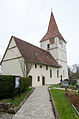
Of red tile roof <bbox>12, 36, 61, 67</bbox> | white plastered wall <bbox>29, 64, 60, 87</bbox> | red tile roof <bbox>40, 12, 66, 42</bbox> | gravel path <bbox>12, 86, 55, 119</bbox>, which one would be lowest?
gravel path <bbox>12, 86, 55, 119</bbox>

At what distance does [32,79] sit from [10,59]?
638cm

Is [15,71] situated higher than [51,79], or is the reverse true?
[15,71]

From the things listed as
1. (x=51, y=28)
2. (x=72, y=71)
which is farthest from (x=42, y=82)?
(x=72, y=71)

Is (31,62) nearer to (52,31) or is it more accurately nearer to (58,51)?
(58,51)

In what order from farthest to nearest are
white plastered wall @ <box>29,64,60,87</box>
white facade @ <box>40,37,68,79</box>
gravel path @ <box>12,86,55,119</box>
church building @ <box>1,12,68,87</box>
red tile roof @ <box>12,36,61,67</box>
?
white facade @ <box>40,37,68,79</box> < white plastered wall @ <box>29,64,60,87</box> < red tile roof @ <box>12,36,61,67</box> < church building @ <box>1,12,68,87</box> < gravel path @ <box>12,86,55,119</box>

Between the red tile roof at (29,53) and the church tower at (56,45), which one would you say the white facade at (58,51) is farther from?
the red tile roof at (29,53)

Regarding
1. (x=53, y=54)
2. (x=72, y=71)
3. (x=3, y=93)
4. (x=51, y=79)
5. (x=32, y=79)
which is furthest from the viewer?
(x=72, y=71)

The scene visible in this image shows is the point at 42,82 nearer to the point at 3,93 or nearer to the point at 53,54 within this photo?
the point at 53,54

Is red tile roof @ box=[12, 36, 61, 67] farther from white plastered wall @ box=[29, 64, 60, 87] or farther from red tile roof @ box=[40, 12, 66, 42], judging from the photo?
red tile roof @ box=[40, 12, 66, 42]

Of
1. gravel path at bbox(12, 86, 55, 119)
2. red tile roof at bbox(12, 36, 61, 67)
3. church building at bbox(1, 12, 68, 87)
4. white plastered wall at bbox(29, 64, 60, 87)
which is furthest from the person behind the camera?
white plastered wall at bbox(29, 64, 60, 87)

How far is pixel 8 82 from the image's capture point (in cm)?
767

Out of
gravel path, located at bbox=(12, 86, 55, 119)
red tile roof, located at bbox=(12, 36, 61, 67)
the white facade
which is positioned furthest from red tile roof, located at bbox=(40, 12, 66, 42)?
gravel path, located at bbox=(12, 86, 55, 119)

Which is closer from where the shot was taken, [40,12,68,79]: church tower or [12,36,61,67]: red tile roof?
[12,36,61,67]: red tile roof

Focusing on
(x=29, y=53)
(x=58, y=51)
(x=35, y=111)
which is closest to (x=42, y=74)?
(x=29, y=53)
